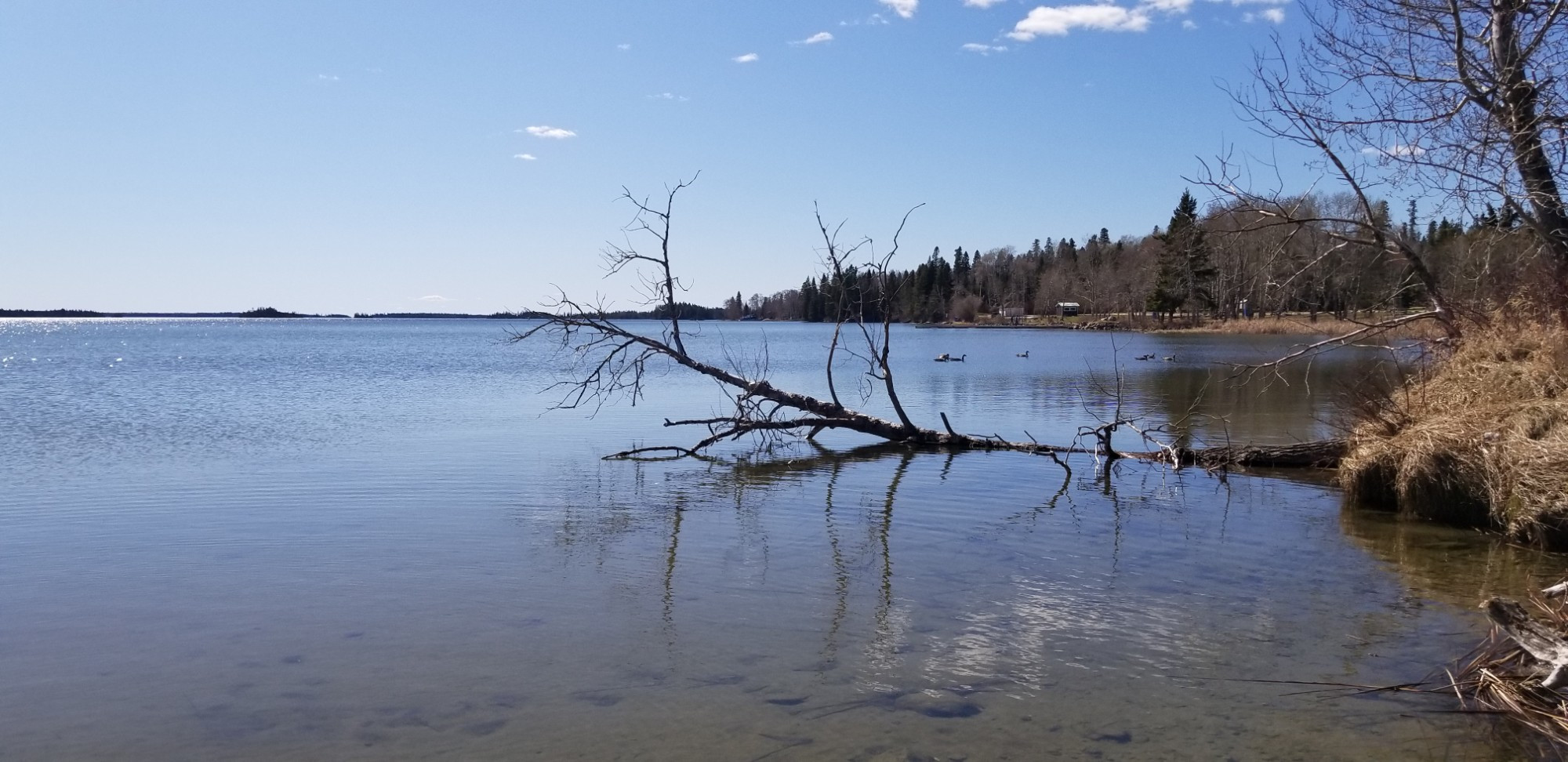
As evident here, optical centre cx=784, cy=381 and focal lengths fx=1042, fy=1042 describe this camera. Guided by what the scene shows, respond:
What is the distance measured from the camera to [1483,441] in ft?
36.1

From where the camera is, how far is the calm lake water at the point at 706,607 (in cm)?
603

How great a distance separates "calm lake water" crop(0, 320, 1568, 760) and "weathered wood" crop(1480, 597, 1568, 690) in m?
0.48

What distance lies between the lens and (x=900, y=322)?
15125 cm

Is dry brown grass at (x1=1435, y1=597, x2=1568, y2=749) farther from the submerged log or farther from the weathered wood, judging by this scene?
the submerged log

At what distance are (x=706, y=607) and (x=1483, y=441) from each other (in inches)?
334

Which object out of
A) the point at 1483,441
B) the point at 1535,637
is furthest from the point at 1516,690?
the point at 1483,441

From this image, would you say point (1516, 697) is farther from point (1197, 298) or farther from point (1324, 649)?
point (1197, 298)

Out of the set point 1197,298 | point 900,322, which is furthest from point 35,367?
point 900,322

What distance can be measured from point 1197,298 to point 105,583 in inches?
3115

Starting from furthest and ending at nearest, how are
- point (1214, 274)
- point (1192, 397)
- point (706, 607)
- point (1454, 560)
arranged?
point (1214, 274), point (1192, 397), point (1454, 560), point (706, 607)

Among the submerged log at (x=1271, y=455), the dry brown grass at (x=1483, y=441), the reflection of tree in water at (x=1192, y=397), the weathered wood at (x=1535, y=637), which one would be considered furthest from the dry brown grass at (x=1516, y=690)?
the submerged log at (x=1271, y=455)

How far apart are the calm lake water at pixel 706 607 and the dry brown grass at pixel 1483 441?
1.61 feet

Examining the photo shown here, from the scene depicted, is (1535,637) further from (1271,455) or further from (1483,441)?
(1271,455)

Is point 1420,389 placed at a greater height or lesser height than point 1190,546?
greater
